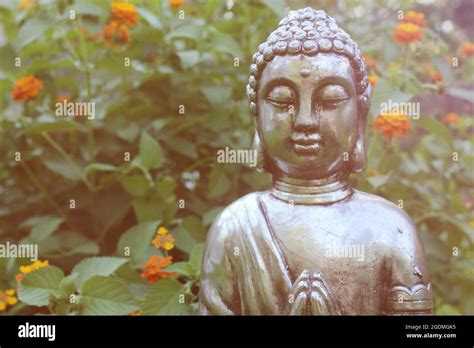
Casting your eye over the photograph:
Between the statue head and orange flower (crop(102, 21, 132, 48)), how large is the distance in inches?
30.5

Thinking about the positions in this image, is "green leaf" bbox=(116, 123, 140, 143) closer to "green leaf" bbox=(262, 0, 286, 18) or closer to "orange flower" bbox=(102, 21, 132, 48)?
"orange flower" bbox=(102, 21, 132, 48)

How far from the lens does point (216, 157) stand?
2266 millimetres

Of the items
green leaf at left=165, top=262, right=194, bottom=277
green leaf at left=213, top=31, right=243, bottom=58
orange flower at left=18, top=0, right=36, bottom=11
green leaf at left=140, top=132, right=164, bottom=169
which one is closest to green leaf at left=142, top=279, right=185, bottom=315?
green leaf at left=165, top=262, right=194, bottom=277

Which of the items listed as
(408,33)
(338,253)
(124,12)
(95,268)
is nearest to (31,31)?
(124,12)

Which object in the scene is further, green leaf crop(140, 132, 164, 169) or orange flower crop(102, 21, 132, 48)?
orange flower crop(102, 21, 132, 48)

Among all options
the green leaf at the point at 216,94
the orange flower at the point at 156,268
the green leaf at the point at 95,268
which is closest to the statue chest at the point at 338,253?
the orange flower at the point at 156,268

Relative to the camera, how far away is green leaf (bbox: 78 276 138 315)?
5.52ft

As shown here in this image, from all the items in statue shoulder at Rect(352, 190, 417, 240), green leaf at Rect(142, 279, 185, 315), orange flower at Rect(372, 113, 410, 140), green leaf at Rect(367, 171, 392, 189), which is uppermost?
orange flower at Rect(372, 113, 410, 140)

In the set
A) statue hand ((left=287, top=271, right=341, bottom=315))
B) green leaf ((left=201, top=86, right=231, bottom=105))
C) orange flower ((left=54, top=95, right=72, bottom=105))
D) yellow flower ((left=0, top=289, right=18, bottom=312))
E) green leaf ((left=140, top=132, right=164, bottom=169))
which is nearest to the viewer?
statue hand ((left=287, top=271, right=341, bottom=315))

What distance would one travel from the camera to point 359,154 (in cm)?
158

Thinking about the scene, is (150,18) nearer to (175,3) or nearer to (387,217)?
(175,3)
